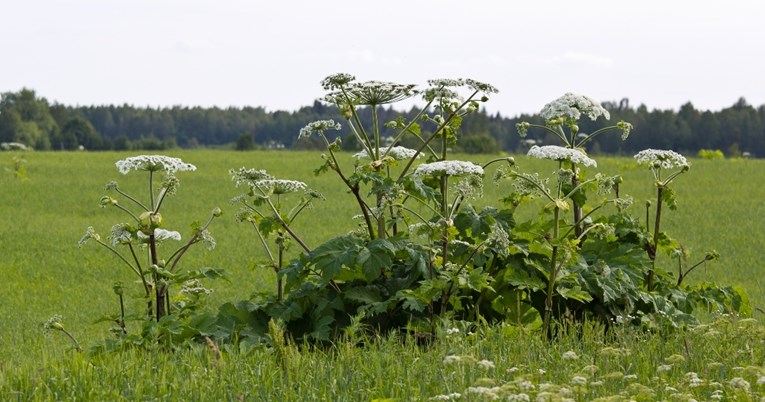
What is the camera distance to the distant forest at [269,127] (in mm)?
87938

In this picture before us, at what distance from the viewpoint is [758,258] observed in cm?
1595

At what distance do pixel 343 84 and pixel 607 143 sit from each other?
100 metres

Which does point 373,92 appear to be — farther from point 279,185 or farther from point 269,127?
point 269,127

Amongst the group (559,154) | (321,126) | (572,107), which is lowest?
(559,154)

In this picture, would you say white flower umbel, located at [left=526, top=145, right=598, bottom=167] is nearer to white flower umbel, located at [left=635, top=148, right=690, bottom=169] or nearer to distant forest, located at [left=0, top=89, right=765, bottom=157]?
white flower umbel, located at [left=635, top=148, right=690, bottom=169]

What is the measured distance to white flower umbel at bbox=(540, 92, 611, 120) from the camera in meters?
7.13

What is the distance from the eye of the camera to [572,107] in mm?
7188

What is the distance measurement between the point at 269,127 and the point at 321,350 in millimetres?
127282

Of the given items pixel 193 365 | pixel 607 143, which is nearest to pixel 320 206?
pixel 193 365

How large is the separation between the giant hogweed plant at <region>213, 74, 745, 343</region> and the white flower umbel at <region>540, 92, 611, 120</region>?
0.01m

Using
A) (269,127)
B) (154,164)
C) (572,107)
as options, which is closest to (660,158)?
(572,107)

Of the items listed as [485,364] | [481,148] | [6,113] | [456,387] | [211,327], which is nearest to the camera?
[485,364]

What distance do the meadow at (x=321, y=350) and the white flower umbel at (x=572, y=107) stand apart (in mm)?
1644

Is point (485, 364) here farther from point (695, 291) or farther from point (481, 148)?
point (481, 148)
